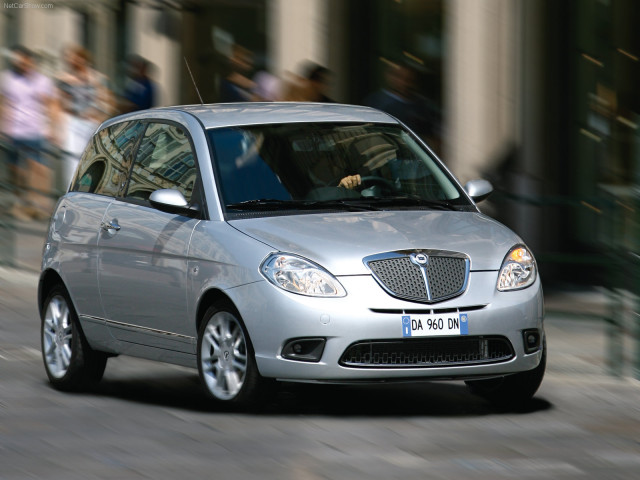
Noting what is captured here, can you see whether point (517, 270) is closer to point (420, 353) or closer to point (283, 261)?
point (420, 353)

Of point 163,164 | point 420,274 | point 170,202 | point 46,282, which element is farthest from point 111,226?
point 420,274

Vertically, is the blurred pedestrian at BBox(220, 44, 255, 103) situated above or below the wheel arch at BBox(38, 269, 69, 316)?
below

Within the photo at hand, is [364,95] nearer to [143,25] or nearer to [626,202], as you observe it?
[143,25]

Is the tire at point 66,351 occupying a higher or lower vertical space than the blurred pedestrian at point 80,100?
higher

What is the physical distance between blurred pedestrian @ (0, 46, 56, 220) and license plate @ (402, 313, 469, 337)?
970cm

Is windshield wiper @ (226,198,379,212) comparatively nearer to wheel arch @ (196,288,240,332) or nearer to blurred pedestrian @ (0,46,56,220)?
wheel arch @ (196,288,240,332)

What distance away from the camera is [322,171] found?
934 centimetres

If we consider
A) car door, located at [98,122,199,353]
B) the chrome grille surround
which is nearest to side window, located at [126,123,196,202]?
car door, located at [98,122,199,353]

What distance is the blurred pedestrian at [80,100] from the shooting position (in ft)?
64.2

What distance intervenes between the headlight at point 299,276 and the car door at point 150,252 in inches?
29.1

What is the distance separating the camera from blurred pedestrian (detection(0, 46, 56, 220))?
17.7 m

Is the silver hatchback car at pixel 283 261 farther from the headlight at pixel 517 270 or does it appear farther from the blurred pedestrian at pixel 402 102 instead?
the blurred pedestrian at pixel 402 102

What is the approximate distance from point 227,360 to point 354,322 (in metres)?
0.79

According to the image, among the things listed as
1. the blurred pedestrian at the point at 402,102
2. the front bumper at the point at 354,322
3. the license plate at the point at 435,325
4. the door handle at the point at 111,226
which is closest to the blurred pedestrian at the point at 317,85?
the blurred pedestrian at the point at 402,102
